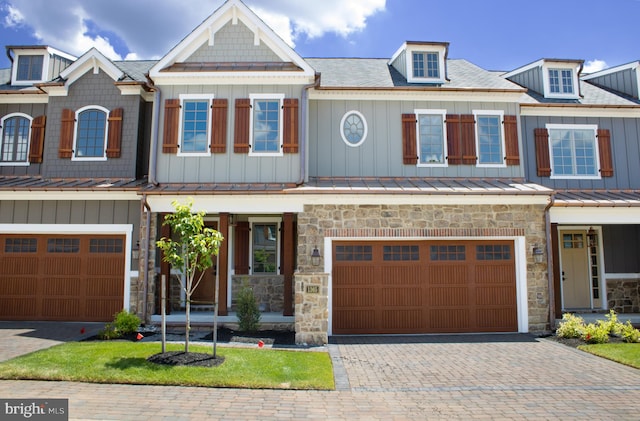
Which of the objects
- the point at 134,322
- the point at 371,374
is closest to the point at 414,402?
the point at 371,374

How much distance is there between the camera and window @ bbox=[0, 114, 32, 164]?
44.4ft

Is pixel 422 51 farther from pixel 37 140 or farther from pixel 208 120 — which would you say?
pixel 37 140

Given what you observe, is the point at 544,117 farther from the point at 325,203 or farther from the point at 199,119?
the point at 199,119

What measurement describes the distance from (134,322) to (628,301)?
14.0m

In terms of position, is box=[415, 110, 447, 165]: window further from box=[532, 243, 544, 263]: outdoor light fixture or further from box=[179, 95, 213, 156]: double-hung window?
box=[179, 95, 213, 156]: double-hung window

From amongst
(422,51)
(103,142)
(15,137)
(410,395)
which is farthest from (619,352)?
(15,137)

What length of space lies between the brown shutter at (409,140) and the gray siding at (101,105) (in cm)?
768

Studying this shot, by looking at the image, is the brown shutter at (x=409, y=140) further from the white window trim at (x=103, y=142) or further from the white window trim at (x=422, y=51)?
the white window trim at (x=103, y=142)

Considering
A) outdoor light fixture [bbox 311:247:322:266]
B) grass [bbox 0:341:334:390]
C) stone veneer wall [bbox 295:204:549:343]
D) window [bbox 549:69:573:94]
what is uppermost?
window [bbox 549:69:573:94]

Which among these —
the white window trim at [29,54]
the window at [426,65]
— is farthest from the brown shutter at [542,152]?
the white window trim at [29,54]

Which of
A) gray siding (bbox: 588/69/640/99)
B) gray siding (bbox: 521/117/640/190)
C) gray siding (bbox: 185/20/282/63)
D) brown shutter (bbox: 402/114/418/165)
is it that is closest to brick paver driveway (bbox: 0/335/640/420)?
brown shutter (bbox: 402/114/418/165)

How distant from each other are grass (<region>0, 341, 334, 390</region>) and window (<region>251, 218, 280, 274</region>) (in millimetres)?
4998

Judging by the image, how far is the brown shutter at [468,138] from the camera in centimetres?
1289

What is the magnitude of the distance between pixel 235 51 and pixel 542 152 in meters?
9.59
